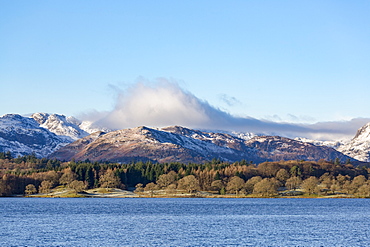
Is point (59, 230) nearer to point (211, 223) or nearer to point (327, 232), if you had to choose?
point (211, 223)

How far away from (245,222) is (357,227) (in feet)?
87.1

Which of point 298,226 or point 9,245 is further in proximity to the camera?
point 298,226

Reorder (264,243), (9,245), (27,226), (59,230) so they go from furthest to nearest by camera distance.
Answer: (27,226)
(59,230)
(264,243)
(9,245)

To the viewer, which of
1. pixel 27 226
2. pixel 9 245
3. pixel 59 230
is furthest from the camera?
pixel 27 226

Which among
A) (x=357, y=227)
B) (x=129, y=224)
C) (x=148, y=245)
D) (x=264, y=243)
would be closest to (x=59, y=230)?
(x=129, y=224)

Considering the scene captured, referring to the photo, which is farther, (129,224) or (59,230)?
(129,224)

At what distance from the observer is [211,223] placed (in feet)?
434

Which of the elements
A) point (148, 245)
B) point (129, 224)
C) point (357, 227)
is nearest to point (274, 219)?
point (357, 227)

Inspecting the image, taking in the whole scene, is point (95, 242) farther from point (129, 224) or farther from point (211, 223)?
point (211, 223)

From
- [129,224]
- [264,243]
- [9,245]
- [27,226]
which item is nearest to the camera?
[9,245]

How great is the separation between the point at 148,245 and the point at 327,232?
42.2 metres

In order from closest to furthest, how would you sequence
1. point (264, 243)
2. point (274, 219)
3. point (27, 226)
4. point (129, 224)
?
point (264, 243) → point (27, 226) → point (129, 224) → point (274, 219)

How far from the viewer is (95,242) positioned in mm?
93938

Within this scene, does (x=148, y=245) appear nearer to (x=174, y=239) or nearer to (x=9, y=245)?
(x=174, y=239)
